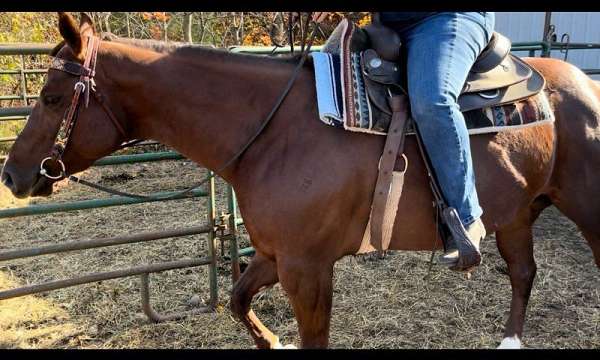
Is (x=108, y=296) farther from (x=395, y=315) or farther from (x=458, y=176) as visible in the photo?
(x=458, y=176)

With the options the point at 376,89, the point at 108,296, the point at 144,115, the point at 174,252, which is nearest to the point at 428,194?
the point at 376,89

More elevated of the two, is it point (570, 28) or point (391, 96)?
point (570, 28)

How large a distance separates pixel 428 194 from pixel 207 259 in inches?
73.9

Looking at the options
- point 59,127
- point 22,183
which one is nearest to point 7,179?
point 22,183

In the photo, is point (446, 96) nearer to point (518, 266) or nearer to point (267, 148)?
point (267, 148)

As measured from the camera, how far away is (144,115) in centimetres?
238

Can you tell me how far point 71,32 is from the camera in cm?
216

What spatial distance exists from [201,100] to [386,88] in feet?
2.71

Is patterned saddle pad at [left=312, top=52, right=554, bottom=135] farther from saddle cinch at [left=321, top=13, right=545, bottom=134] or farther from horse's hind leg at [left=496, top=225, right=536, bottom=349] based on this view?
horse's hind leg at [left=496, top=225, right=536, bottom=349]

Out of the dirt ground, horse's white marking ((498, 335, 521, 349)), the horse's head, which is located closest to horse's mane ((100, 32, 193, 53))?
the horse's head

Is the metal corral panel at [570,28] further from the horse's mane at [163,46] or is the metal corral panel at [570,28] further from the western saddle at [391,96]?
the horse's mane at [163,46]

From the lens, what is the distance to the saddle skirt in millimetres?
2342

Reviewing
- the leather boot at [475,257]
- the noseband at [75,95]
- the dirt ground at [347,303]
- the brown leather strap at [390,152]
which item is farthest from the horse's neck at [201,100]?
the dirt ground at [347,303]

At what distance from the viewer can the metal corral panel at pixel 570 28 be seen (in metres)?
13.0
